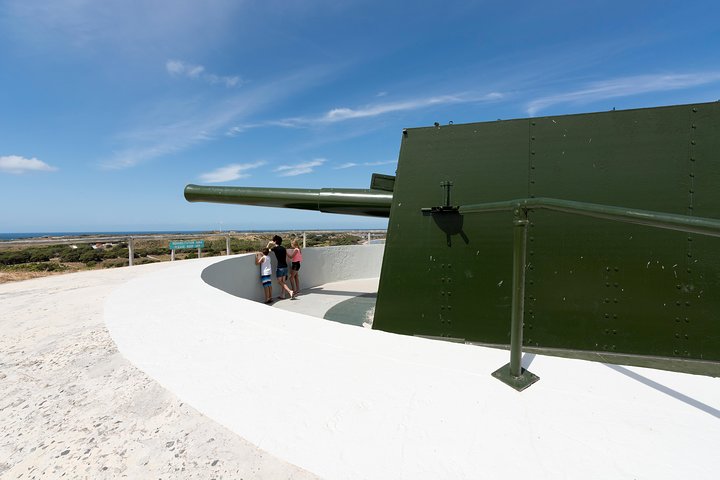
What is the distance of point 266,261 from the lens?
7.03 m

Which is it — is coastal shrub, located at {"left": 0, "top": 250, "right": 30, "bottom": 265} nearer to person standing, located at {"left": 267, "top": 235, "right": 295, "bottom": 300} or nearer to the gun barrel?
the gun barrel

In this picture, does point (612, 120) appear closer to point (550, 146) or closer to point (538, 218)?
point (550, 146)

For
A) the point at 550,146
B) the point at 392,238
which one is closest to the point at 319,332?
the point at 392,238

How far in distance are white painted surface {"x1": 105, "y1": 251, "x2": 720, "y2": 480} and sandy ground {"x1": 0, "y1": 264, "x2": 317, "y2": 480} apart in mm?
69

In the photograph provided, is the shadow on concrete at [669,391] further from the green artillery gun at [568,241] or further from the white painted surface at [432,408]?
the green artillery gun at [568,241]

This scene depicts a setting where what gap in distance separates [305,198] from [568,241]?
13.3 feet

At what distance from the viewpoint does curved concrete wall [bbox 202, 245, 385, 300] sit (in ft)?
19.1

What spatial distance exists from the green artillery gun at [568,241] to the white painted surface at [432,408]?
3.74 ft

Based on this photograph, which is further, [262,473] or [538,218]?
[538,218]

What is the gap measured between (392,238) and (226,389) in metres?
2.44

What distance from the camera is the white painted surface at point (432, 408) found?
1009 millimetres

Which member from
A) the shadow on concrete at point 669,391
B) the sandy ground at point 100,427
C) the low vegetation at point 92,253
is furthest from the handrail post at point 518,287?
the low vegetation at point 92,253

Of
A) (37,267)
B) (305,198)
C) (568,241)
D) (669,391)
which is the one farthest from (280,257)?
(669,391)

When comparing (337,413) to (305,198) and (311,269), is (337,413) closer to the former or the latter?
(305,198)
